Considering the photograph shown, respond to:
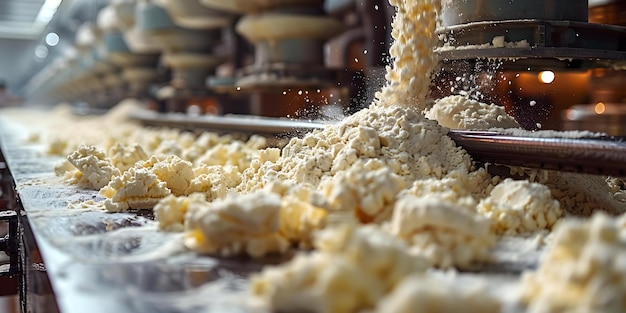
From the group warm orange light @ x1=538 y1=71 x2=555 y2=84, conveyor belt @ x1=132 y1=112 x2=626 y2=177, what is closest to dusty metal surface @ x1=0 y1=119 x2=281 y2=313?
conveyor belt @ x1=132 y1=112 x2=626 y2=177

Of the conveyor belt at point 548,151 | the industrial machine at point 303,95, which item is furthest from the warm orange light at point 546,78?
the conveyor belt at point 548,151

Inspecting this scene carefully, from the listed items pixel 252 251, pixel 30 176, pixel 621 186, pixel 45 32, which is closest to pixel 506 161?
pixel 621 186

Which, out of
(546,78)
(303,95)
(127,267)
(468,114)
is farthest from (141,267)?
(546,78)

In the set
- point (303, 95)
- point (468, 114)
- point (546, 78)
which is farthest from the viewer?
point (303, 95)

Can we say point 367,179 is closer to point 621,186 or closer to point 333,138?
point 333,138

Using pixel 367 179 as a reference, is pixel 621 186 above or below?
below

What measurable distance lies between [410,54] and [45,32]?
21.2 metres

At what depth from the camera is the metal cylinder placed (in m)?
1.74

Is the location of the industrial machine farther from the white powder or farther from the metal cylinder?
the white powder

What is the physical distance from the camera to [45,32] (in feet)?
67.7

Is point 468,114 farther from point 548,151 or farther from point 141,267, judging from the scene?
point 141,267

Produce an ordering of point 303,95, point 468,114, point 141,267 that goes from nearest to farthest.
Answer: point 141,267, point 468,114, point 303,95

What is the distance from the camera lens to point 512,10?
175cm

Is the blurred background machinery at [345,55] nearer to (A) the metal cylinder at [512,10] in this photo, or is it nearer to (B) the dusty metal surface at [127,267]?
(A) the metal cylinder at [512,10]
